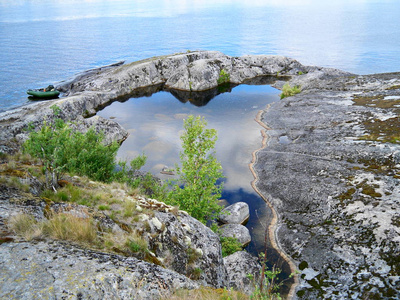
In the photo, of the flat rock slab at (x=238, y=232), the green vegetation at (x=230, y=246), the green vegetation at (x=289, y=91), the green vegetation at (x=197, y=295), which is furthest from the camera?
the green vegetation at (x=289, y=91)

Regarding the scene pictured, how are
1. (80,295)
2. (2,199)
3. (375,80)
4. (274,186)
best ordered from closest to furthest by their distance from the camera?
(80,295)
(2,199)
(274,186)
(375,80)

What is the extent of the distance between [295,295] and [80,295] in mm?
18990

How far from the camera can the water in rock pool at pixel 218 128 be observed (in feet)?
121

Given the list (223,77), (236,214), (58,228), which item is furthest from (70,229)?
(223,77)

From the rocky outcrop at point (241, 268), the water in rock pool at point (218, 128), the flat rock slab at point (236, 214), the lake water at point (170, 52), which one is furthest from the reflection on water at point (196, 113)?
the rocky outcrop at point (241, 268)

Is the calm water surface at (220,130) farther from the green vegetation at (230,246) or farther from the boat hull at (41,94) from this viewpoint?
the boat hull at (41,94)

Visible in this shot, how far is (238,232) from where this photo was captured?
28.9m

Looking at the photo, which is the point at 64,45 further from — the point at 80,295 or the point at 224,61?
the point at 80,295

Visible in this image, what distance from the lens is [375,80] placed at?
212 ft

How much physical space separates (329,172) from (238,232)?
49.5 ft

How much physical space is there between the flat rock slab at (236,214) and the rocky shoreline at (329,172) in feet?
12.1

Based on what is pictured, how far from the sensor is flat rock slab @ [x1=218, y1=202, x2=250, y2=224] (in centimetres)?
3136

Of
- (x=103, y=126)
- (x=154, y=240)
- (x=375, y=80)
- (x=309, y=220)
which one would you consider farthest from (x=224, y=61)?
(x=154, y=240)

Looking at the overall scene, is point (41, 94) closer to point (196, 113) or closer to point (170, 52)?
point (196, 113)
